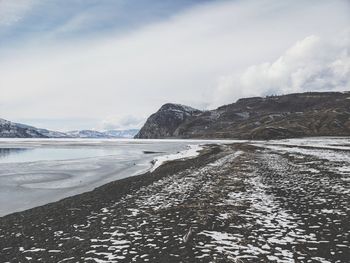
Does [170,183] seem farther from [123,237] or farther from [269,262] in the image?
[269,262]

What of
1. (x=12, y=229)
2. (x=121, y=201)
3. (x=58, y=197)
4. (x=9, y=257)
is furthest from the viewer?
(x=58, y=197)

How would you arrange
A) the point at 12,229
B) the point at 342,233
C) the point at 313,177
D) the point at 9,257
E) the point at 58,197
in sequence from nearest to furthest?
1. the point at 9,257
2. the point at 342,233
3. the point at 12,229
4. the point at 58,197
5. the point at 313,177

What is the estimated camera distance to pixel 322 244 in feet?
44.5

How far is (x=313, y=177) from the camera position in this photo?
3253 centimetres

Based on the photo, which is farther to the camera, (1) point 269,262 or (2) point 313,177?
(2) point 313,177

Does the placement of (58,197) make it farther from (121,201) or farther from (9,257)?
(9,257)

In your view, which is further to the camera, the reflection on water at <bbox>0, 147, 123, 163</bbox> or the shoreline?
the reflection on water at <bbox>0, 147, 123, 163</bbox>

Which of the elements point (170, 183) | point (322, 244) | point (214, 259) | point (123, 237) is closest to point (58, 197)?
point (170, 183)

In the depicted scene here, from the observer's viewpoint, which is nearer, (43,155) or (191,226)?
(191,226)

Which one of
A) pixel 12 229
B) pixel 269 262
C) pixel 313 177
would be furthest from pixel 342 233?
pixel 313 177

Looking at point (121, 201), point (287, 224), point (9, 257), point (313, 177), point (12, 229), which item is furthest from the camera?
point (313, 177)

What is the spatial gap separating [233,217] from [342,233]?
5538 millimetres

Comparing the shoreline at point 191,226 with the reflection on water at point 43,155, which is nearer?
the shoreline at point 191,226

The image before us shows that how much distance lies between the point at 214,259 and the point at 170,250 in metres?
2.03
